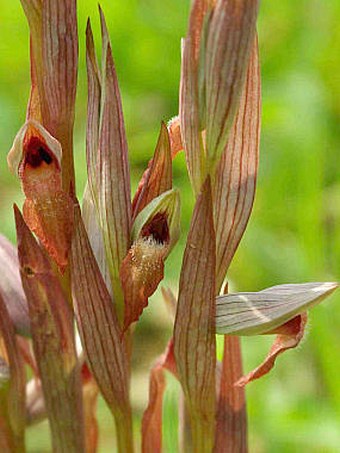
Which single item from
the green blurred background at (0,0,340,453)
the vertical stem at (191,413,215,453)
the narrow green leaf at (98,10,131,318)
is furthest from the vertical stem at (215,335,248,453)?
the green blurred background at (0,0,340,453)

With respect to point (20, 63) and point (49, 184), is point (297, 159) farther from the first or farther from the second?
point (49, 184)

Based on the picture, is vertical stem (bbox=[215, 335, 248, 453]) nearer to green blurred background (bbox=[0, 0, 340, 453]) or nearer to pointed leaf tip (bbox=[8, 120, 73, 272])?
pointed leaf tip (bbox=[8, 120, 73, 272])

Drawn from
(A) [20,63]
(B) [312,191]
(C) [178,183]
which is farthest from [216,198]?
(A) [20,63]

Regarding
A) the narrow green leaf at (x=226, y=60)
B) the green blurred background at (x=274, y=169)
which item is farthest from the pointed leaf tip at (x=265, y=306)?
the green blurred background at (x=274, y=169)

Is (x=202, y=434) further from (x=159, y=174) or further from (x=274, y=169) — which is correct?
(x=274, y=169)

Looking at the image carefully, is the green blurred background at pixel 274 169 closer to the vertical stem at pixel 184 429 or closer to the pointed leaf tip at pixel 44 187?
the vertical stem at pixel 184 429

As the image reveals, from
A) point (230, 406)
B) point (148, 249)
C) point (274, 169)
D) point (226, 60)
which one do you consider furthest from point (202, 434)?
point (274, 169)
